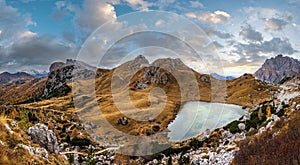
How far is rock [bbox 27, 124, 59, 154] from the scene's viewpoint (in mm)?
30159

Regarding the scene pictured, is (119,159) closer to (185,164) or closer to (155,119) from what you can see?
(185,164)

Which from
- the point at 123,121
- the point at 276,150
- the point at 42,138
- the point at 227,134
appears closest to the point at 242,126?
the point at 227,134

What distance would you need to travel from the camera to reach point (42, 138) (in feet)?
102

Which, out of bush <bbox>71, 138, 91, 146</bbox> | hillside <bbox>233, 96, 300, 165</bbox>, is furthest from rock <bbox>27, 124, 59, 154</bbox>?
bush <bbox>71, 138, 91, 146</bbox>

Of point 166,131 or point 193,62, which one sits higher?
point 193,62

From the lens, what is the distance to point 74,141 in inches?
4205

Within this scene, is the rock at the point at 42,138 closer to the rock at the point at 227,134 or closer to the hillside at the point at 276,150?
the hillside at the point at 276,150

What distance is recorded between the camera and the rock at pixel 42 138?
3016 cm

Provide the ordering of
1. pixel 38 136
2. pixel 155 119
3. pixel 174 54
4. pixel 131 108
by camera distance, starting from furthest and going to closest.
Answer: pixel 131 108 < pixel 155 119 < pixel 174 54 < pixel 38 136

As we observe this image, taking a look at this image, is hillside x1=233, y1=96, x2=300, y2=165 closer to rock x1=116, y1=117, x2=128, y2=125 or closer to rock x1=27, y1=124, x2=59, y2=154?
rock x1=27, y1=124, x2=59, y2=154

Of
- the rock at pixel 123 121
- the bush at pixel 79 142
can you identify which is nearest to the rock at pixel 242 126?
the bush at pixel 79 142

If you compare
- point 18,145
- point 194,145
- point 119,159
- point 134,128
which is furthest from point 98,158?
point 134,128

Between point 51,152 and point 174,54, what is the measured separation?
97.1 feet

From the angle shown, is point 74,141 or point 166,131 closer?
point 74,141
